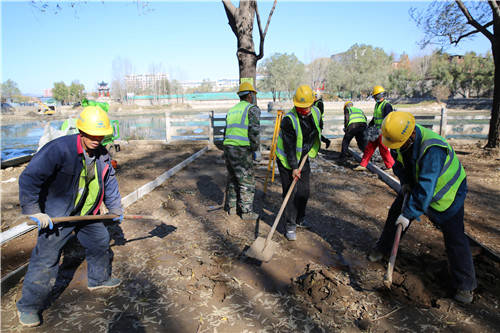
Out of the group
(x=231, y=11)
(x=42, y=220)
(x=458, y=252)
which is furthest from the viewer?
(x=231, y=11)

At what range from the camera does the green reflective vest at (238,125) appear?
177 inches

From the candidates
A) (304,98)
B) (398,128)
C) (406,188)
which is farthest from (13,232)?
(406,188)

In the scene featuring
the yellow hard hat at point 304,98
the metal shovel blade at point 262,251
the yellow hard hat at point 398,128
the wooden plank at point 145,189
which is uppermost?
the yellow hard hat at point 304,98

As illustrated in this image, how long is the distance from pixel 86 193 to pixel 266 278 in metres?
1.98

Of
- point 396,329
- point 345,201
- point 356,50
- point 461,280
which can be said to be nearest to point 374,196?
point 345,201

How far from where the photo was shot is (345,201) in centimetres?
555

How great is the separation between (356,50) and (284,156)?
73.2 metres

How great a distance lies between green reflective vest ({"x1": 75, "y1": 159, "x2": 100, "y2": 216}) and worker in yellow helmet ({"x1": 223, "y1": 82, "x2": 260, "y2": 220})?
214 centimetres

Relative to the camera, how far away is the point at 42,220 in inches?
94.3

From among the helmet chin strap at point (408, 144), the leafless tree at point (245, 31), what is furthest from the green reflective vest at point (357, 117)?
the helmet chin strap at point (408, 144)

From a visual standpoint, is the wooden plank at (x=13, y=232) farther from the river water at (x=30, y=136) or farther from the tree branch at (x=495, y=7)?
the tree branch at (x=495, y=7)

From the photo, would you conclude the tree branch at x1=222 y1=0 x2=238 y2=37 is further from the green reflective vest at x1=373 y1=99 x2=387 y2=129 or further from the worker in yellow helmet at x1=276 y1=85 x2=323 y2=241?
the worker in yellow helmet at x1=276 y1=85 x2=323 y2=241

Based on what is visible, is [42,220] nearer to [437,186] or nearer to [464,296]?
[437,186]

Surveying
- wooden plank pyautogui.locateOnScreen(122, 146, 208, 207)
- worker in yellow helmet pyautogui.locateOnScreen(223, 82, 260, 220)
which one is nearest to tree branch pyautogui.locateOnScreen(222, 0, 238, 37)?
wooden plank pyautogui.locateOnScreen(122, 146, 208, 207)
